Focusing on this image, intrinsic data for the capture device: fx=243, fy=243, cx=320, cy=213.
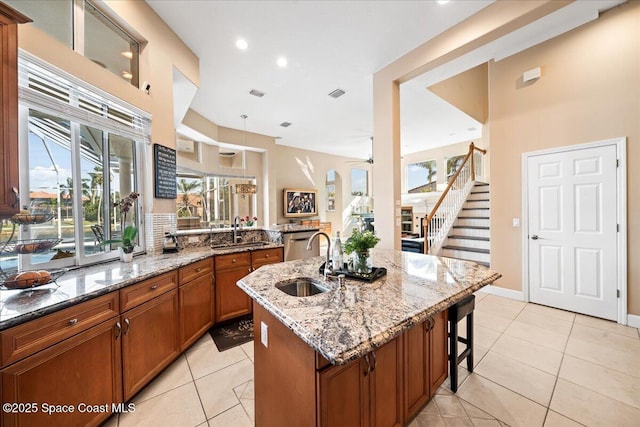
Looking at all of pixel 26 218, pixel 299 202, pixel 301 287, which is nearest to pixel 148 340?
pixel 26 218

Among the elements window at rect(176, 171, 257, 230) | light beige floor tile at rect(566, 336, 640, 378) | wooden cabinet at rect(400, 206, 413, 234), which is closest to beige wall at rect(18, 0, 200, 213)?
window at rect(176, 171, 257, 230)

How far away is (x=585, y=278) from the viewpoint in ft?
10.1

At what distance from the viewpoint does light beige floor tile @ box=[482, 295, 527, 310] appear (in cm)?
A: 338

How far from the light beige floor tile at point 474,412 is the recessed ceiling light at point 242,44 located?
14.3 ft

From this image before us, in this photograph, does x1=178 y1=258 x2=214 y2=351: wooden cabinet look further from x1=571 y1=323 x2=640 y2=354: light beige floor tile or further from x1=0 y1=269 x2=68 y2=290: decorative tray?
x1=571 y1=323 x2=640 y2=354: light beige floor tile

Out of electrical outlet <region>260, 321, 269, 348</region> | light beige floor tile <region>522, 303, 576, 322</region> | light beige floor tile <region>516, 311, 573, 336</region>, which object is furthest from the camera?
light beige floor tile <region>522, 303, 576, 322</region>

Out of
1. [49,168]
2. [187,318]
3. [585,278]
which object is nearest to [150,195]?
[49,168]

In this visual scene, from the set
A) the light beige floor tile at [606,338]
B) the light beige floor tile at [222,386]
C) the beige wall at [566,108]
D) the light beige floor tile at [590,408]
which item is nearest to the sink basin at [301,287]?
the light beige floor tile at [222,386]

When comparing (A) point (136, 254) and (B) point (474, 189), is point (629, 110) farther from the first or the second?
(A) point (136, 254)

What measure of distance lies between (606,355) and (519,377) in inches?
40.8

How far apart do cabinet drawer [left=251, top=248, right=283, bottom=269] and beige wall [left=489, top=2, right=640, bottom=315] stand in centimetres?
338

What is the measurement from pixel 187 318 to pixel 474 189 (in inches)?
265

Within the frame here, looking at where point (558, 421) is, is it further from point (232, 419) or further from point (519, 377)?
point (232, 419)

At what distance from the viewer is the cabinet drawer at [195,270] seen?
2277 mm
